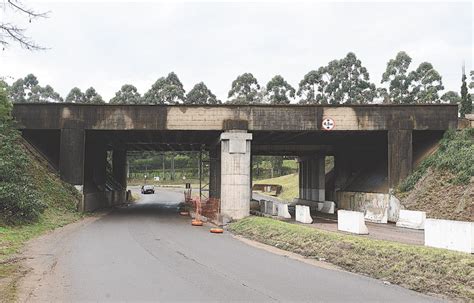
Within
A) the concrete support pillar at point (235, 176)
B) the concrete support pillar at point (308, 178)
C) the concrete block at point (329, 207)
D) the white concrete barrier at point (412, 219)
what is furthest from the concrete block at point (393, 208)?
the concrete support pillar at point (308, 178)

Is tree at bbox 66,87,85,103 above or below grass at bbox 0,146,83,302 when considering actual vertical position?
above

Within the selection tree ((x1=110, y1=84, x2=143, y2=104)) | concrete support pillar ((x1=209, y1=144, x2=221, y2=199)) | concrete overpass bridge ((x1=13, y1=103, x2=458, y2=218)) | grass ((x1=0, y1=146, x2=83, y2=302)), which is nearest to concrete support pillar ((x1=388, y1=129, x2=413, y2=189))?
concrete overpass bridge ((x1=13, y1=103, x2=458, y2=218))

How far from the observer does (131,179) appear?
4181 inches

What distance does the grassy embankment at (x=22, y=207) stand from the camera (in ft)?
40.1

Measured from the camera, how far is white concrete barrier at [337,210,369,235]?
59.8 ft

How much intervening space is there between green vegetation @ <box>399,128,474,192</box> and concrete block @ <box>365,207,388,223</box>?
1.77m

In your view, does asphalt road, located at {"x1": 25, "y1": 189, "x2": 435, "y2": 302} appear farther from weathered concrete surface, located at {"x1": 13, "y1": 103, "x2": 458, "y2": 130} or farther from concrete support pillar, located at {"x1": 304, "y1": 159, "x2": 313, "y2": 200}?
concrete support pillar, located at {"x1": 304, "y1": 159, "x2": 313, "y2": 200}

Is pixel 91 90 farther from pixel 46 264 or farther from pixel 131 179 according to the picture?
pixel 46 264

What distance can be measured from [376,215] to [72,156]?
19318 mm

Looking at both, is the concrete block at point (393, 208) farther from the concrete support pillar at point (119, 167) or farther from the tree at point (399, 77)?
the tree at point (399, 77)

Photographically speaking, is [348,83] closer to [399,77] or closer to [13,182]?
[399,77]

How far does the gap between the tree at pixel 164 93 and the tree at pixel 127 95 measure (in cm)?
508

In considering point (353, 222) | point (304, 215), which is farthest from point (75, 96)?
point (353, 222)

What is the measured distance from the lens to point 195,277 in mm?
10750
